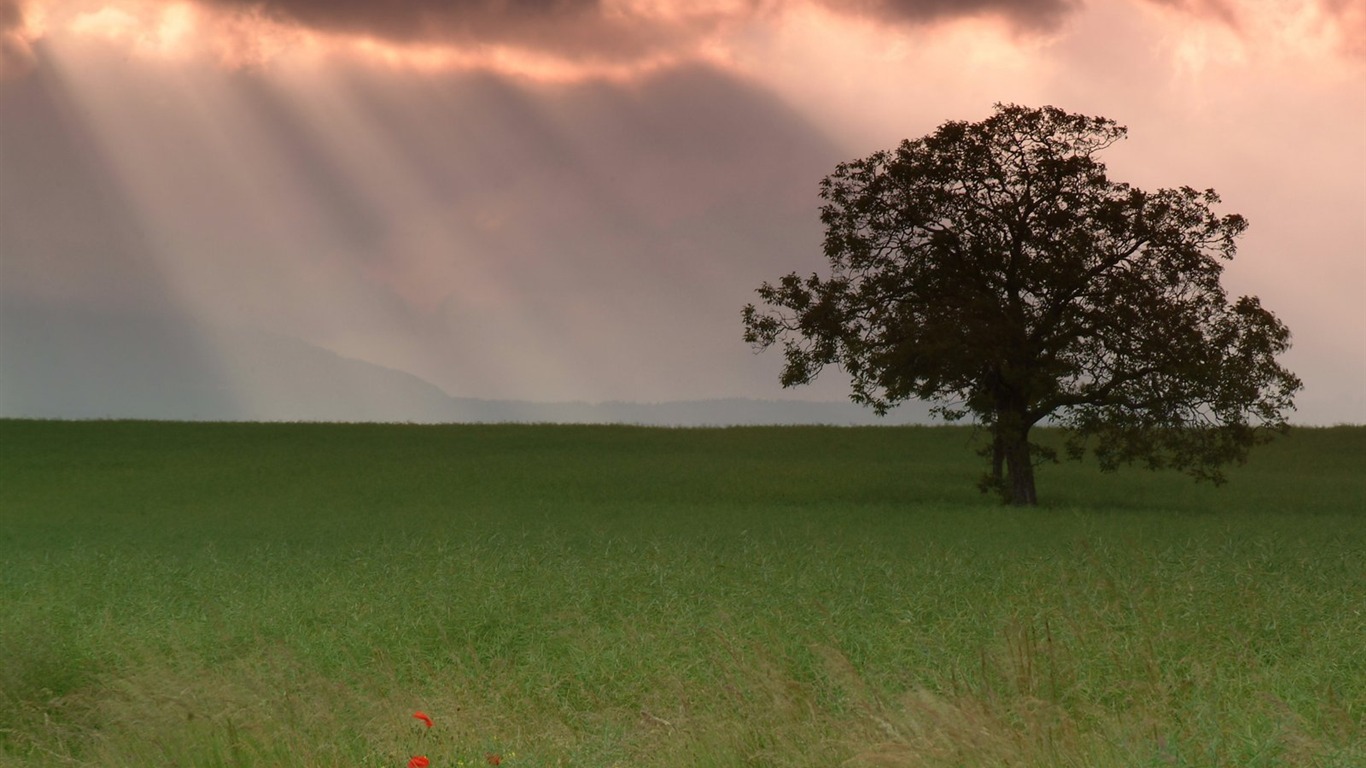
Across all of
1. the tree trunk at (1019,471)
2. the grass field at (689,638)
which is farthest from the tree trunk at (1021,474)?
the grass field at (689,638)

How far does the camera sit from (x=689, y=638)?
13.5 meters

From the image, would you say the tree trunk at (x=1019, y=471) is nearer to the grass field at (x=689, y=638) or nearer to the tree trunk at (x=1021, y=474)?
the tree trunk at (x=1021, y=474)

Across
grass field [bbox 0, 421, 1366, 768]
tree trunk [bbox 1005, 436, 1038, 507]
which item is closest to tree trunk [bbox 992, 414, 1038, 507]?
tree trunk [bbox 1005, 436, 1038, 507]

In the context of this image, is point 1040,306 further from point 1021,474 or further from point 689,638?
point 689,638

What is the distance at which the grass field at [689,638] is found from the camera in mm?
9641

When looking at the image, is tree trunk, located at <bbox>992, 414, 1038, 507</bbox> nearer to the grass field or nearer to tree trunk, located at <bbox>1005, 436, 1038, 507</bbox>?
tree trunk, located at <bbox>1005, 436, 1038, 507</bbox>

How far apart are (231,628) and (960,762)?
1088 centimetres

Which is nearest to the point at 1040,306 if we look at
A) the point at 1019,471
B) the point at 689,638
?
the point at 1019,471

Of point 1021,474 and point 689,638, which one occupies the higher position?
point 1021,474

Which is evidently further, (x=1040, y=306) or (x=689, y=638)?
(x=1040, y=306)

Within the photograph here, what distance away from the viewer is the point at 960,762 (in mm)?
8219

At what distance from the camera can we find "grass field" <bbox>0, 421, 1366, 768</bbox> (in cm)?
964

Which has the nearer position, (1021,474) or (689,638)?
(689,638)

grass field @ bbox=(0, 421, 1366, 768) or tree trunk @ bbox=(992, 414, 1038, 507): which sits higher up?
tree trunk @ bbox=(992, 414, 1038, 507)
